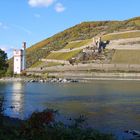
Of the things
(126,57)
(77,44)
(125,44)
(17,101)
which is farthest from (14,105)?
(77,44)

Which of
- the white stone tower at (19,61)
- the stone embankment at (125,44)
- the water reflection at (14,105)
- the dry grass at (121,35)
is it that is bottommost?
the water reflection at (14,105)

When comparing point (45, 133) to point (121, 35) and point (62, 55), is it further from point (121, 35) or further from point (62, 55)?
point (121, 35)

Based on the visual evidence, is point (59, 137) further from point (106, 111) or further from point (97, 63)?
point (97, 63)

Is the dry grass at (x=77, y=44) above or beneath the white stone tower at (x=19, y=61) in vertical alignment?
above

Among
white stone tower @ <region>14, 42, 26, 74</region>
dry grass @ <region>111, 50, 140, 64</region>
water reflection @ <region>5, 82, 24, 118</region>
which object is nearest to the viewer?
water reflection @ <region>5, 82, 24, 118</region>

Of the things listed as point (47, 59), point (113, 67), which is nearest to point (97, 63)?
point (113, 67)

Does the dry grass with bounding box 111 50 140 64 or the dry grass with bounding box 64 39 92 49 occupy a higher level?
the dry grass with bounding box 64 39 92 49

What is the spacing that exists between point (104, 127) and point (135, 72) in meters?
109

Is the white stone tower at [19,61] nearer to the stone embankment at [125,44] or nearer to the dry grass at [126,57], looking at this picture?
the stone embankment at [125,44]

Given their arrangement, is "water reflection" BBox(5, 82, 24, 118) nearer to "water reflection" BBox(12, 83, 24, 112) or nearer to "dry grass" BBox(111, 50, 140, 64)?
"water reflection" BBox(12, 83, 24, 112)

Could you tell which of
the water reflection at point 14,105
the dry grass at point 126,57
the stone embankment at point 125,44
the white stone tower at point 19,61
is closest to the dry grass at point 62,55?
the white stone tower at point 19,61

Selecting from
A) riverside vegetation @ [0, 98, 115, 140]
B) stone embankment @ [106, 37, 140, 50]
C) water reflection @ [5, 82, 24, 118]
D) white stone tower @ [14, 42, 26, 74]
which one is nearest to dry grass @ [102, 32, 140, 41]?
stone embankment @ [106, 37, 140, 50]

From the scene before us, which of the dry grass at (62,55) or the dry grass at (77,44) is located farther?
the dry grass at (77,44)

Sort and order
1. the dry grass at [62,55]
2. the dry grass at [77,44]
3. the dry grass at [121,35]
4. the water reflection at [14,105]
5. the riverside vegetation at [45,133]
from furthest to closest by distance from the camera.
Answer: the dry grass at [77,44], the dry grass at [121,35], the dry grass at [62,55], the water reflection at [14,105], the riverside vegetation at [45,133]
